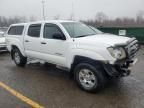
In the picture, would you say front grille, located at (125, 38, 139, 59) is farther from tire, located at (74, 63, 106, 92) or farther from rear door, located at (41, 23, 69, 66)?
rear door, located at (41, 23, 69, 66)

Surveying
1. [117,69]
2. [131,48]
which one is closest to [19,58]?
[117,69]

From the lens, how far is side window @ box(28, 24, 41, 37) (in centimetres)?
663

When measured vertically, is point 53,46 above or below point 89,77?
above

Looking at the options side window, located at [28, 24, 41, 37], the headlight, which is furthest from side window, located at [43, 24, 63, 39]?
the headlight

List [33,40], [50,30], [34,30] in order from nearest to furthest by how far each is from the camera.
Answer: [50,30], [33,40], [34,30]

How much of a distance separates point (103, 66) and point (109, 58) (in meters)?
0.26

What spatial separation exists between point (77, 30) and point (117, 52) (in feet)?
5.60

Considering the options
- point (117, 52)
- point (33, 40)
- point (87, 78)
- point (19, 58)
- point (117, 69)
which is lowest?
point (87, 78)

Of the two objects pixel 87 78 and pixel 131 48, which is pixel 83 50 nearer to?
pixel 87 78

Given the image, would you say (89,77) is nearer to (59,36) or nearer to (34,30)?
(59,36)

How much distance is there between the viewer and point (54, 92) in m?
5.03

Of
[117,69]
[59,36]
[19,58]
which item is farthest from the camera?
[19,58]

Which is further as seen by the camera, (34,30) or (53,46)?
(34,30)

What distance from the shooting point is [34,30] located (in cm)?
682
